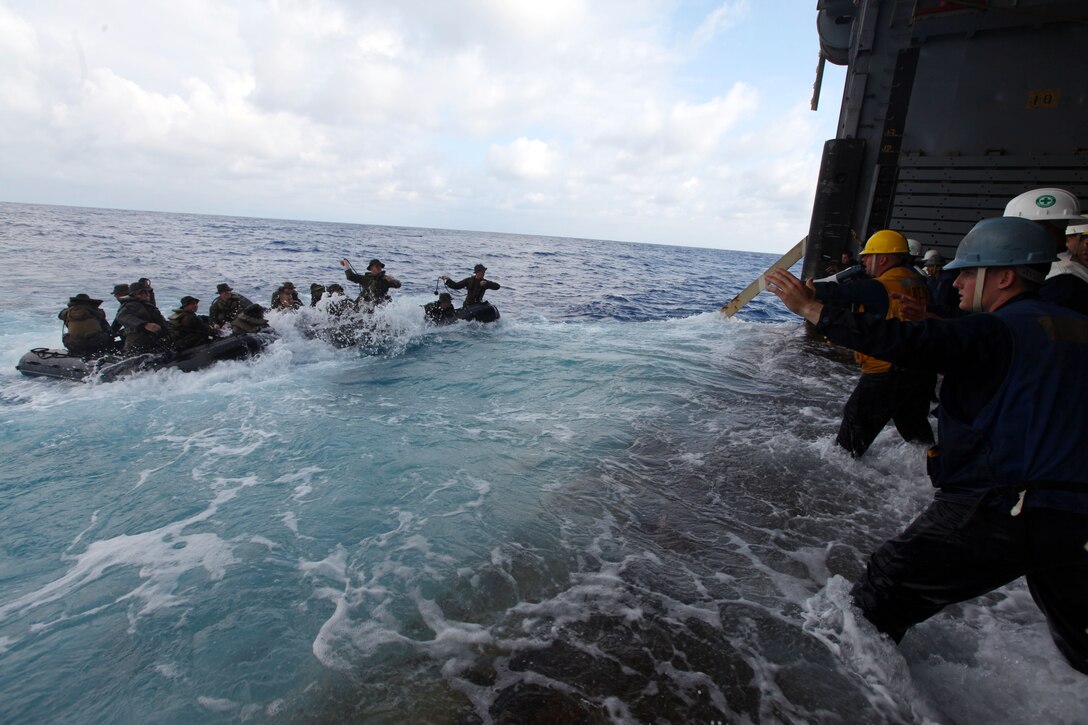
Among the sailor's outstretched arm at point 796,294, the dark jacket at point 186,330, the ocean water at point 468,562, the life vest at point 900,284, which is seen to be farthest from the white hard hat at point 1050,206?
the dark jacket at point 186,330

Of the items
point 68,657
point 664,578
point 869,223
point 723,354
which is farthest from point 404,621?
point 869,223

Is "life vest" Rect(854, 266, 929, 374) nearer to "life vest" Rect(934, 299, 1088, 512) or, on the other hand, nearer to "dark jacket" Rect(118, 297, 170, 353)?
"life vest" Rect(934, 299, 1088, 512)

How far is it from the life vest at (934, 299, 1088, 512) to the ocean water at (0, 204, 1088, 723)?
1317 mm

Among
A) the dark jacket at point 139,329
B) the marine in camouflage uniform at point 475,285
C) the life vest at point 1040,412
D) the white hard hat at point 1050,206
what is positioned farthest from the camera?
the marine in camouflage uniform at point 475,285

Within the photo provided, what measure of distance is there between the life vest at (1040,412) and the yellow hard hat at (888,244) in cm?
261

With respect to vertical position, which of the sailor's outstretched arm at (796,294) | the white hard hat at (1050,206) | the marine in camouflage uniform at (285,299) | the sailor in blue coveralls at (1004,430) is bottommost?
the marine in camouflage uniform at (285,299)

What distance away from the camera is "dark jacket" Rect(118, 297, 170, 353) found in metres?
9.34

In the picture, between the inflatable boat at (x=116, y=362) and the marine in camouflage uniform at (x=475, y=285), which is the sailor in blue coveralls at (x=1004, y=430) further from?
the marine in camouflage uniform at (x=475, y=285)

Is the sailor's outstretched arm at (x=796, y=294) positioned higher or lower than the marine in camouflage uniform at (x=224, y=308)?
higher

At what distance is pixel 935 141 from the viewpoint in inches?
425

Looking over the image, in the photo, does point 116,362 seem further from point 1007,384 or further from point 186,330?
point 1007,384

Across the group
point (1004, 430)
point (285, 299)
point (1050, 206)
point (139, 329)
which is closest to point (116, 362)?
point (139, 329)

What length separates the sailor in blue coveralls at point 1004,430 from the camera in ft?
6.84

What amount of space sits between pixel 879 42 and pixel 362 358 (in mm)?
13381
